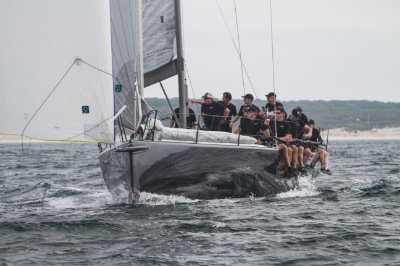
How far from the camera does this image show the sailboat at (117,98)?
34.6 feet

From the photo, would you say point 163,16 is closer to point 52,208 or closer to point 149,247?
point 52,208

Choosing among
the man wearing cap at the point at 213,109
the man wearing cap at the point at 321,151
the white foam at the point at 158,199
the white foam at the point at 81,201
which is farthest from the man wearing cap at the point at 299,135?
the white foam at the point at 81,201

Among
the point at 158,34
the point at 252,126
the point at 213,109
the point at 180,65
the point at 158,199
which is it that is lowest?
the point at 158,199

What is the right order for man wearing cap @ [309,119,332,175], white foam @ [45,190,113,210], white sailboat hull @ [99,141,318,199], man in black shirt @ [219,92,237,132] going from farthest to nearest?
man wearing cap @ [309,119,332,175]
man in black shirt @ [219,92,237,132]
white foam @ [45,190,113,210]
white sailboat hull @ [99,141,318,199]

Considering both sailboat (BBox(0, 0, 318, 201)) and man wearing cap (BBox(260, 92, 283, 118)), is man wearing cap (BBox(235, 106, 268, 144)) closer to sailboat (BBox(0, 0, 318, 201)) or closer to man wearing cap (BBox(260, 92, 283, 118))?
man wearing cap (BBox(260, 92, 283, 118))

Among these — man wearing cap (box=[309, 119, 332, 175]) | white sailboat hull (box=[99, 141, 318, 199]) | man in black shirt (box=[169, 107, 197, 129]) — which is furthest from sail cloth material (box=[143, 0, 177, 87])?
man wearing cap (box=[309, 119, 332, 175])

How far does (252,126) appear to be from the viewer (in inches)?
540

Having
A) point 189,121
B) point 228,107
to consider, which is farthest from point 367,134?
point 228,107

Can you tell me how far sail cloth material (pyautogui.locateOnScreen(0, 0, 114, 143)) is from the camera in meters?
10.5

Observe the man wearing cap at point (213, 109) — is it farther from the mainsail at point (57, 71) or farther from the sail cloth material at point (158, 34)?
the mainsail at point (57, 71)

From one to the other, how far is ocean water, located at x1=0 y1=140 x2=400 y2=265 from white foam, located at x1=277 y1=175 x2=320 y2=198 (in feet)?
0.14

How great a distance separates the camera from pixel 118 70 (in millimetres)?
12336

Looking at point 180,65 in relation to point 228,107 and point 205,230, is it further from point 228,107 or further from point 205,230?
point 205,230

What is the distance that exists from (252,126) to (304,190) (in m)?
2.22
